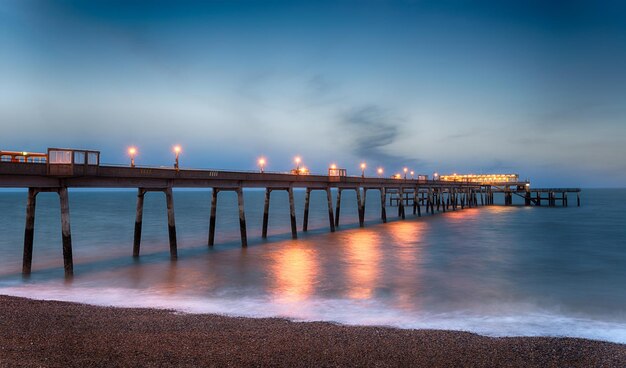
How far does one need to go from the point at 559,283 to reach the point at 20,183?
2591cm

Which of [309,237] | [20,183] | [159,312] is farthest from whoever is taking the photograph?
[309,237]

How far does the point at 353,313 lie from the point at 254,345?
5824 mm

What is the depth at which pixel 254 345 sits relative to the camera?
10133 mm

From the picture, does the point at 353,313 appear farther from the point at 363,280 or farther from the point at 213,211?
the point at 213,211

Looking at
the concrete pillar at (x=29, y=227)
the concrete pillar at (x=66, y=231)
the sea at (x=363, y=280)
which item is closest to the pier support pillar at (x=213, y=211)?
the sea at (x=363, y=280)

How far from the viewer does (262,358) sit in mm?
9273

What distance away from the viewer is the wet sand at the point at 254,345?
9.13m

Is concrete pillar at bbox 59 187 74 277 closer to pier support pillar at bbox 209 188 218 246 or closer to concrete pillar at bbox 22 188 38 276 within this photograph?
concrete pillar at bbox 22 188 38 276

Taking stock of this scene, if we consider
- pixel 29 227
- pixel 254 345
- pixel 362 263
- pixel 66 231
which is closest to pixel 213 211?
pixel 66 231

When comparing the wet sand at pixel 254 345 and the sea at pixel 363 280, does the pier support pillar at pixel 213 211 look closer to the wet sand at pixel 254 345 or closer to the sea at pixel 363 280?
the sea at pixel 363 280

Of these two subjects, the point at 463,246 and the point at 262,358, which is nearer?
the point at 262,358

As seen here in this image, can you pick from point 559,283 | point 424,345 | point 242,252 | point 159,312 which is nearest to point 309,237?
point 242,252

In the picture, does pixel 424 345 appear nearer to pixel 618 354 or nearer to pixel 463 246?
pixel 618 354

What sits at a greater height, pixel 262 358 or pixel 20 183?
pixel 20 183
